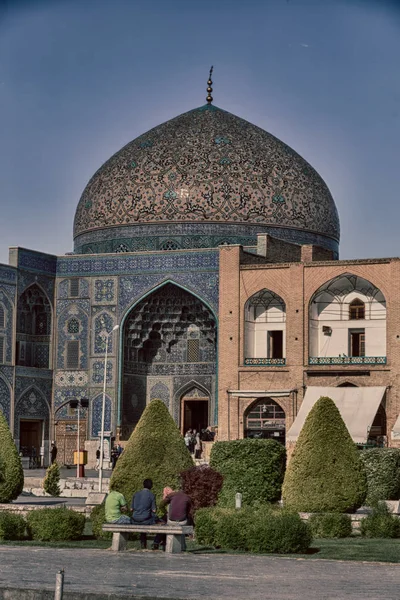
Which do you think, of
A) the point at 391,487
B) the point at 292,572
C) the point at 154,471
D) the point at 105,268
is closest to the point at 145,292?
the point at 105,268

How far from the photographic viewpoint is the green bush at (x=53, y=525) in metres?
15.1

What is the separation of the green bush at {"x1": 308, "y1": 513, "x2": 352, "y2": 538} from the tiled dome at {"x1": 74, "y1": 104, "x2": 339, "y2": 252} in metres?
20.3

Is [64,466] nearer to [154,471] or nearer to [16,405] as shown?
[16,405]

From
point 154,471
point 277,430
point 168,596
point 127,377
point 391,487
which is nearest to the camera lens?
point 168,596

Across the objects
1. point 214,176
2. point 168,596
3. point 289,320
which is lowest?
point 168,596

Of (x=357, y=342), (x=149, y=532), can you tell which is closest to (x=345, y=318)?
(x=357, y=342)

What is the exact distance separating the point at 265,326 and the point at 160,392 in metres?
3.85

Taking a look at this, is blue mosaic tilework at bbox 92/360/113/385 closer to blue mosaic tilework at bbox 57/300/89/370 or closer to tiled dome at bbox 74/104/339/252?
blue mosaic tilework at bbox 57/300/89/370

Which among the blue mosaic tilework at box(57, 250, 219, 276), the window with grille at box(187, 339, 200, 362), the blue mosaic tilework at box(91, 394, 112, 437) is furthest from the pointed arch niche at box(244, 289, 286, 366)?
the blue mosaic tilework at box(91, 394, 112, 437)

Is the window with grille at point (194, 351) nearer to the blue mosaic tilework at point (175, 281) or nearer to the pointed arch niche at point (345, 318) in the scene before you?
the blue mosaic tilework at point (175, 281)

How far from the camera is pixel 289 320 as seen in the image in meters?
33.2

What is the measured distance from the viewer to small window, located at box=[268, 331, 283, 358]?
1346 inches

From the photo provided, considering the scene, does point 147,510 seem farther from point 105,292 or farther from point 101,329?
point 105,292

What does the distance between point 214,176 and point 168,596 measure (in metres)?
27.0
